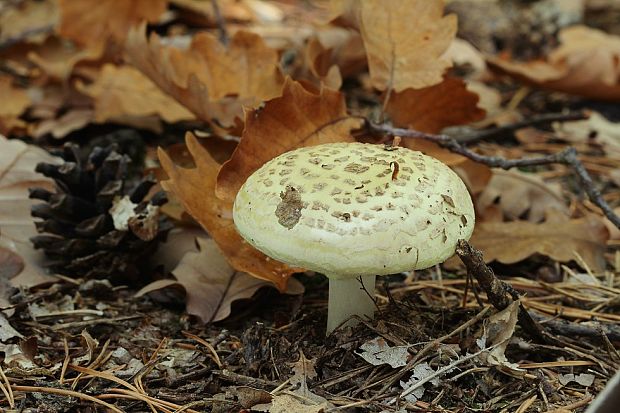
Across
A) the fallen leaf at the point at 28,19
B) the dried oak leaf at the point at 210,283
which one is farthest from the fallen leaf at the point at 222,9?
the dried oak leaf at the point at 210,283

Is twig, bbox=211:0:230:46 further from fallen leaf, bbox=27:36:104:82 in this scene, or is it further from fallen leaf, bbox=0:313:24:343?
fallen leaf, bbox=0:313:24:343

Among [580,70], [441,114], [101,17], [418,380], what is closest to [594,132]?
[580,70]

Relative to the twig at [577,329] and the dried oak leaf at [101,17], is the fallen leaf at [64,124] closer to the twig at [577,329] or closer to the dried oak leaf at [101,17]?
the dried oak leaf at [101,17]

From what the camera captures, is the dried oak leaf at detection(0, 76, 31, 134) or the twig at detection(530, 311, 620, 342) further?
the dried oak leaf at detection(0, 76, 31, 134)

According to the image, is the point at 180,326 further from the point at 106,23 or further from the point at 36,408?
the point at 106,23

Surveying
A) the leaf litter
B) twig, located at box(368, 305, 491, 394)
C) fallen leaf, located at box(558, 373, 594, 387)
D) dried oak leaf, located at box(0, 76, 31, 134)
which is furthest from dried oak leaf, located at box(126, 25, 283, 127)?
fallen leaf, located at box(558, 373, 594, 387)

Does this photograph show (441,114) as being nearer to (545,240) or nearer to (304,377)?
(545,240)
